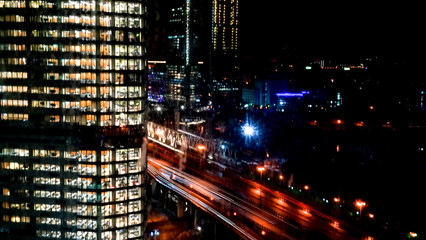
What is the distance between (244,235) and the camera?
43.0 feet

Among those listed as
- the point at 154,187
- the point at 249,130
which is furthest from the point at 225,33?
the point at 154,187

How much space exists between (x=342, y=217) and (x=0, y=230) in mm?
12716

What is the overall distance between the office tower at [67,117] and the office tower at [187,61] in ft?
109

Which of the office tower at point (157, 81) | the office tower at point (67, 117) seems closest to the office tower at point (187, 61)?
the office tower at point (157, 81)

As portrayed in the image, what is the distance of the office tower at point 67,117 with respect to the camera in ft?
48.8

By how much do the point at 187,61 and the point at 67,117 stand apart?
36.6 metres

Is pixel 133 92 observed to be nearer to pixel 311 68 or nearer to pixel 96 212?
pixel 96 212

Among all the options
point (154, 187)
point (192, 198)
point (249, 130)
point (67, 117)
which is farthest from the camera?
point (249, 130)

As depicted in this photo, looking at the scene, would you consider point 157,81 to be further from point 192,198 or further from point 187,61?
point 192,198

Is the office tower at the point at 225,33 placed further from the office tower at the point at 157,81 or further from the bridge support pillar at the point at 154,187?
the bridge support pillar at the point at 154,187

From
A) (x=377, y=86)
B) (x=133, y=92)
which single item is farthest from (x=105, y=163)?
(x=377, y=86)

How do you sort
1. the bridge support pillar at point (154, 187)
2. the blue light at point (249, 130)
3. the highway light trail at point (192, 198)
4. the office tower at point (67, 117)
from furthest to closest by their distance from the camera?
the blue light at point (249, 130) → the bridge support pillar at point (154, 187) → the office tower at point (67, 117) → the highway light trail at point (192, 198)

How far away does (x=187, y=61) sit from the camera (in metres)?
50.9

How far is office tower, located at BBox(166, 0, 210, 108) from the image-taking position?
49062 millimetres
